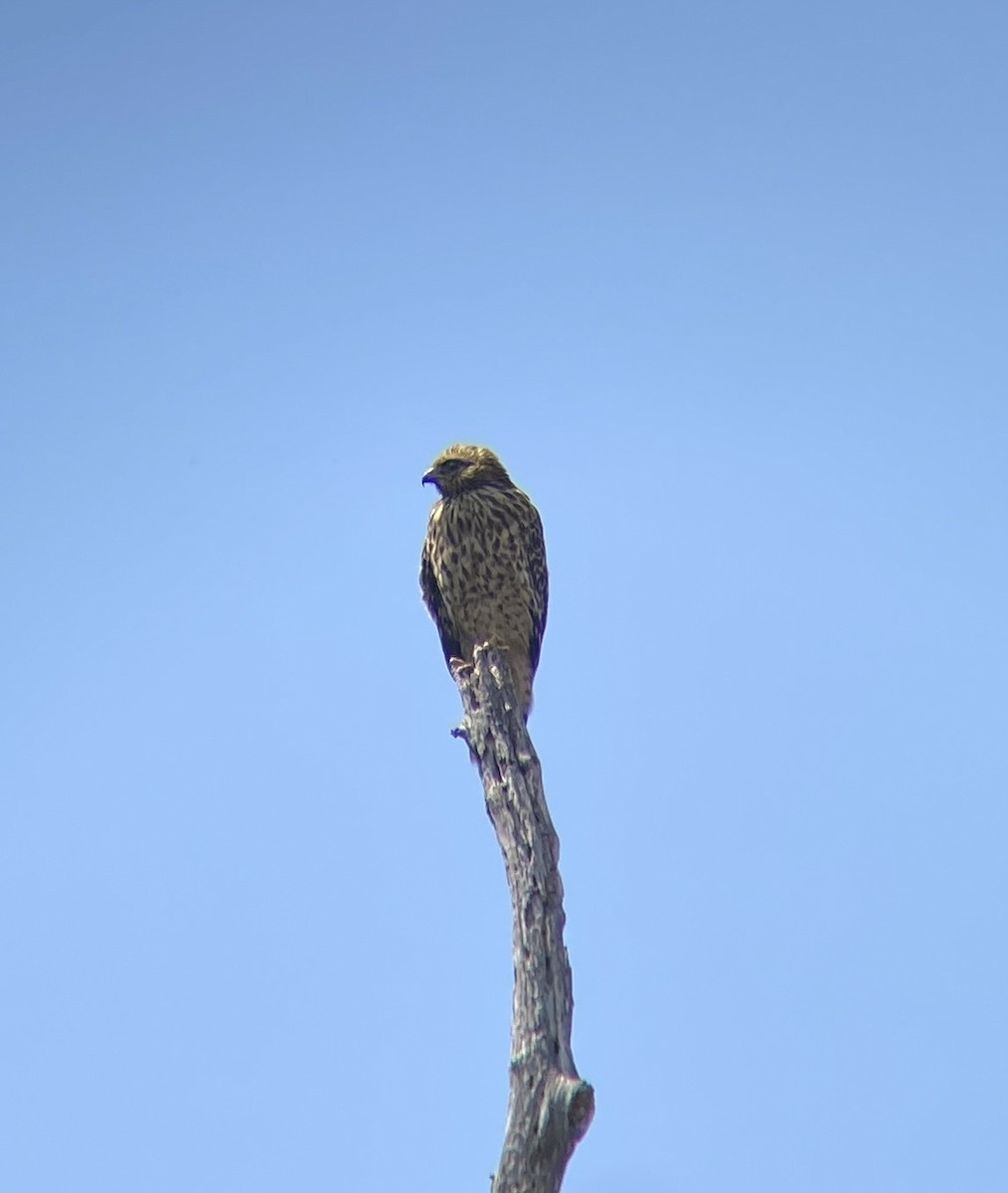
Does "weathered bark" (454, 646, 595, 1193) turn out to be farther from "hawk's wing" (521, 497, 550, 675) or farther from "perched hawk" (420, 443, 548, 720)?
"hawk's wing" (521, 497, 550, 675)

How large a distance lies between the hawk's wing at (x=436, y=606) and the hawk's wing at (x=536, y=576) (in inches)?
18.2

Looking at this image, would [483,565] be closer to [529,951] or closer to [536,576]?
[536,576]

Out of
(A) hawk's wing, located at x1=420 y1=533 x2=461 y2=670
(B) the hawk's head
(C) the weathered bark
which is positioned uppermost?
(B) the hawk's head

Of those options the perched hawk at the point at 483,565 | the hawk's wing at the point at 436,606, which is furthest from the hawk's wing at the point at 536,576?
the hawk's wing at the point at 436,606

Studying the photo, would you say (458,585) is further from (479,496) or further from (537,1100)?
(537,1100)

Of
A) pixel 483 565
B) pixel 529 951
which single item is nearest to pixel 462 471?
pixel 483 565

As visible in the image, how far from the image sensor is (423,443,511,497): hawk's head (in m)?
10.1

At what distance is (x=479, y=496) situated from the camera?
32.8 feet

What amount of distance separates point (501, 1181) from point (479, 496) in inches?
204

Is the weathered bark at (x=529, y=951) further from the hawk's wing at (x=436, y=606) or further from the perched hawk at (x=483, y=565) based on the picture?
the hawk's wing at (x=436, y=606)

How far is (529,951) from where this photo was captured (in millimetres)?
6109

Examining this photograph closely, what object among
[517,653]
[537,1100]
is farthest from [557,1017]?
[517,653]

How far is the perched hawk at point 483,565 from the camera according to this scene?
9766 millimetres

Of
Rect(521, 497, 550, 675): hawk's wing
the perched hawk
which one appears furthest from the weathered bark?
Rect(521, 497, 550, 675): hawk's wing
